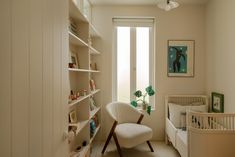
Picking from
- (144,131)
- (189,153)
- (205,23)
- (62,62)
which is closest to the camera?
(62,62)

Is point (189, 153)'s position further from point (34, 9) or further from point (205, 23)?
point (205, 23)

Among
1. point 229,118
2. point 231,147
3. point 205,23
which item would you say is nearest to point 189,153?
point 231,147

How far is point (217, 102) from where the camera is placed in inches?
122

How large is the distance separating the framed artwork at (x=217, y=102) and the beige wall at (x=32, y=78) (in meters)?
2.67

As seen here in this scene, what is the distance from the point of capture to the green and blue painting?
11.9 feet

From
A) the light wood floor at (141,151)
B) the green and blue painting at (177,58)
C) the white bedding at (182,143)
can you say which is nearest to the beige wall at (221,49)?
the green and blue painting at (177,58)

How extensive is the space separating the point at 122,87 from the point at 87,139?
1.44 m

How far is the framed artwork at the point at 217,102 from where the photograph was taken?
2.94 m

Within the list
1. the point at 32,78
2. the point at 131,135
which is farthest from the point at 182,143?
the point at 32,78

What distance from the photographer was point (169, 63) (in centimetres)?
363

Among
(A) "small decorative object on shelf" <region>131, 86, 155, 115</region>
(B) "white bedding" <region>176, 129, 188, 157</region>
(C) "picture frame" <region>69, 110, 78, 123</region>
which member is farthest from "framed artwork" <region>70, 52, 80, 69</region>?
(B) "white bedding" <region>176, 129, 188, 157</region>

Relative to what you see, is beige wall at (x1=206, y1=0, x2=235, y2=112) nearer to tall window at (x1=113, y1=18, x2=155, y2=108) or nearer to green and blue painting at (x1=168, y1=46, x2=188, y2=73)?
green and blue painting at (x1=168, y1=46, x2=188, y2=73)

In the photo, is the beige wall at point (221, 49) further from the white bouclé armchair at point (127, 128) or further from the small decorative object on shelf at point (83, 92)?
the small decorative object on shelf at point (83, 92)

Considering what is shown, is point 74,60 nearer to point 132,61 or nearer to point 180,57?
point 132,61
